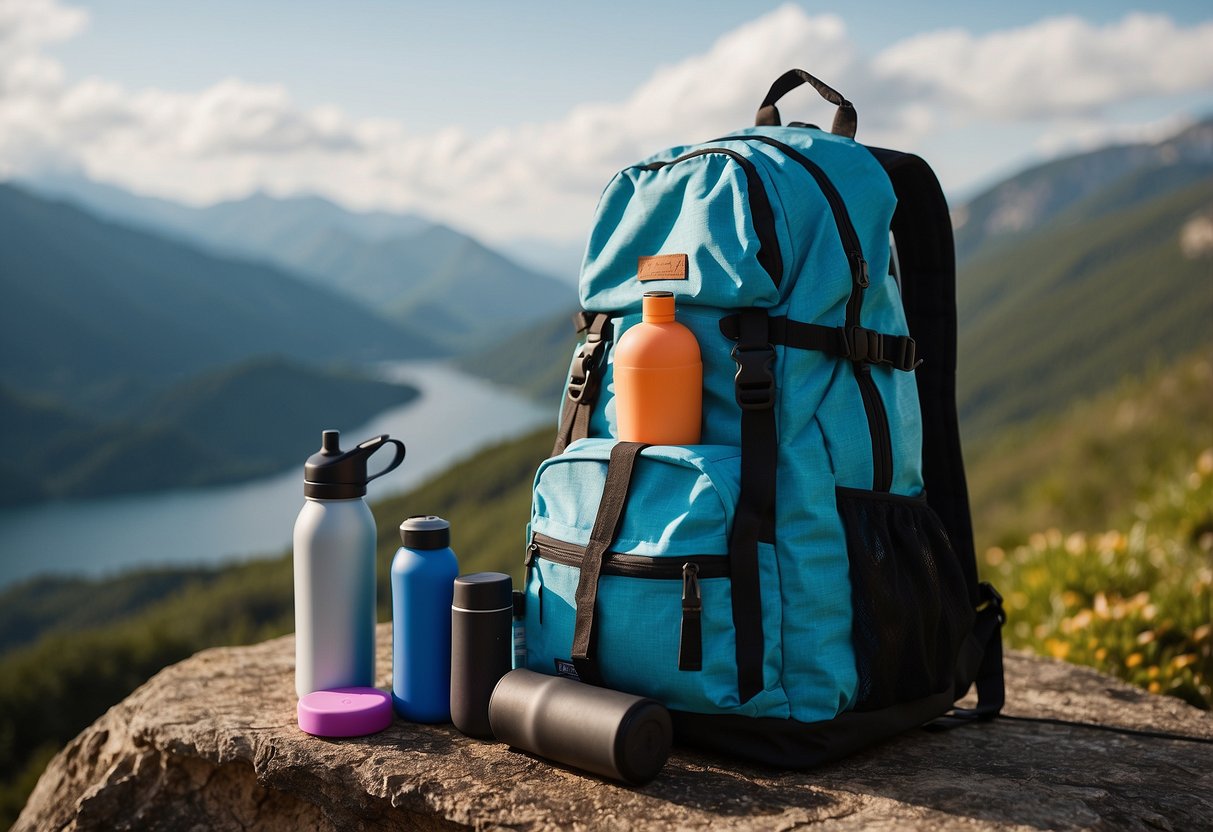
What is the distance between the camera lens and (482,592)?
250 cm

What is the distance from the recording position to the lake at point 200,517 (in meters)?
78.6

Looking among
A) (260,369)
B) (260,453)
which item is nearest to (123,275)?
(260,369)

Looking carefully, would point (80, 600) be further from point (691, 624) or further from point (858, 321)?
point (858, 321)

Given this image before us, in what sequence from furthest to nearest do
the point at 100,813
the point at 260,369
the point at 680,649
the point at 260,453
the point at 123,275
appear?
the point at 123,275 → the point at 260,369 → the point at 260,453 → the point at 100,813 → the point at 680,649

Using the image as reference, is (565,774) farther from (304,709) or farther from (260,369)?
(260,369)

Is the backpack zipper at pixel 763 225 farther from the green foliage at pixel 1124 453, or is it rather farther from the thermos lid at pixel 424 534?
the green foliage at pixel 1124 453

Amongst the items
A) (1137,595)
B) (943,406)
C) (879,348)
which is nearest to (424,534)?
(879,348)

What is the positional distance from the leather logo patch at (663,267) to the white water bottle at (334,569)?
0.84m

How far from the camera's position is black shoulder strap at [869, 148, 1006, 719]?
3.03m

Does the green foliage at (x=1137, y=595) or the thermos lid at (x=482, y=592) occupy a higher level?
the thermos lid at (x=482, y=592)

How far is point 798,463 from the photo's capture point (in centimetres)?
237

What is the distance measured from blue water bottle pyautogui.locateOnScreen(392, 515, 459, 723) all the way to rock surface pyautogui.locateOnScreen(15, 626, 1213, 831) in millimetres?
89

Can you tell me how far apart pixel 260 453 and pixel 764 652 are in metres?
118

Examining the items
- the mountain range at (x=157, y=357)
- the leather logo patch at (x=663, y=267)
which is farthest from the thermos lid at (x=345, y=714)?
the mountain range at (x=157, y=357)
